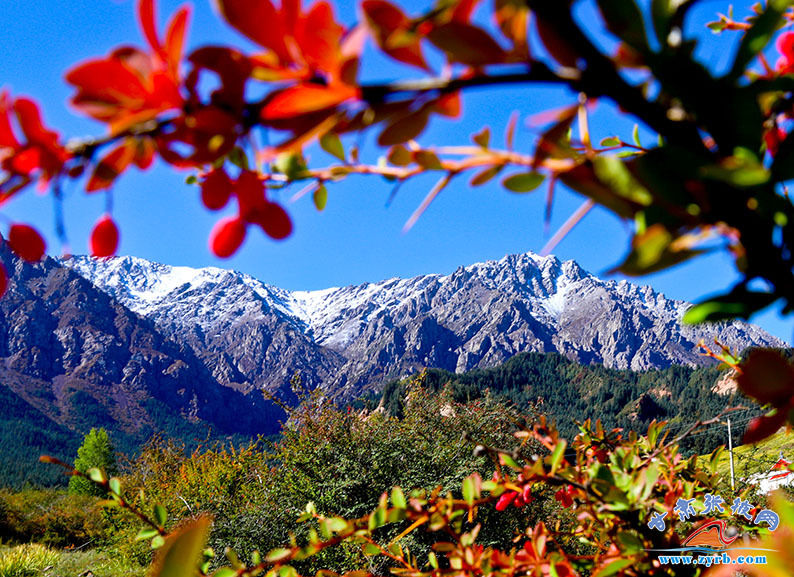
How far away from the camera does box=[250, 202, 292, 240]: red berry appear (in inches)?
18.5

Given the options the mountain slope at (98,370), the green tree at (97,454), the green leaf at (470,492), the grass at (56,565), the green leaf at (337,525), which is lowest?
the grass at (56,565)

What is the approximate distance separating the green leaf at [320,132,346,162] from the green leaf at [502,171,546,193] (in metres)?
0.21

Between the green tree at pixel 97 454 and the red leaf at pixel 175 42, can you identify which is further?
the green tree at pixel 97 454

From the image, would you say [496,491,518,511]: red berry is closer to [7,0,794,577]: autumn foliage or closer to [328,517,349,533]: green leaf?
[328,517,349,533]: green leaf

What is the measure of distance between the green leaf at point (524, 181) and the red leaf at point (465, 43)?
112 mm

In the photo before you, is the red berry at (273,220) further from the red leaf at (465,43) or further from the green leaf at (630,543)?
the green leaf at (630,543)

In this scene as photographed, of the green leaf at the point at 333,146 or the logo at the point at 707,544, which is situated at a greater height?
the green leaf at the point at 333,146

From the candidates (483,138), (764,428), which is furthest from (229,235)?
(764,428)

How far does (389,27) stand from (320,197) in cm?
40

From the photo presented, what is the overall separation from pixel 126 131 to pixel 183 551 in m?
0.30

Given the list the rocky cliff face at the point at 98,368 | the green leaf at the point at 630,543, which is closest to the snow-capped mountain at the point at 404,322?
the rocky cliff face at the point at 98,368

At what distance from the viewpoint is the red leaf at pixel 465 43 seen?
32 centimetres

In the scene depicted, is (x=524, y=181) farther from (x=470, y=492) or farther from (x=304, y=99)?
(x=470, y=492)

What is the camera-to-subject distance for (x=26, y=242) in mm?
526
